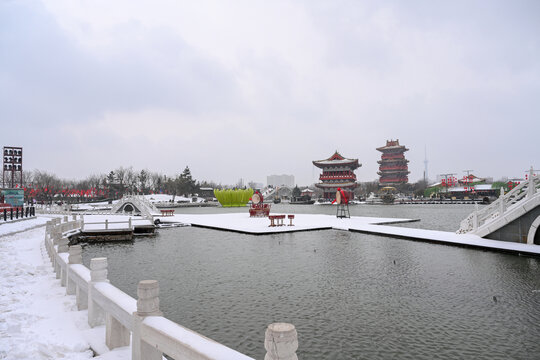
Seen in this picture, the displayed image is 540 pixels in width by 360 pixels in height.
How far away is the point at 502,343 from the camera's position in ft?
18.4

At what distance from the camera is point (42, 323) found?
16.7 feet

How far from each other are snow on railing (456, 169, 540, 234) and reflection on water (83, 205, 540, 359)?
3.18m

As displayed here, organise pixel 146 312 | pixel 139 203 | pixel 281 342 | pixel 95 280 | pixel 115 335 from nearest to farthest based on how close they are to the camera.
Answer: pixel 281 342, pixel 146 312, pixel 115 335, pixel 95 280, pixel 139 203

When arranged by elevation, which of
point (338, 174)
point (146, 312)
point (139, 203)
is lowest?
point (146, 312)

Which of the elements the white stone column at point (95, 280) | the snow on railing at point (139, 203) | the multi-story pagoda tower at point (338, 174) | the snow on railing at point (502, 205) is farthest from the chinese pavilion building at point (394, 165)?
the white stone column at point (95, 280)

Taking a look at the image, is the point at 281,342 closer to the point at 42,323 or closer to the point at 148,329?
the point at 148,329

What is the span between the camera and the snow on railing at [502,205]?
14555 mm

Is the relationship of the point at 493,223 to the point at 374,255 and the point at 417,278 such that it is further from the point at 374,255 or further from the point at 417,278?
the point at 417,278

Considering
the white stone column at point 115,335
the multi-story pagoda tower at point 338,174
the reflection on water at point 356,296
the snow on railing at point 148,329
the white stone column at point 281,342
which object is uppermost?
the multi-story pagoda tower at point 338,174

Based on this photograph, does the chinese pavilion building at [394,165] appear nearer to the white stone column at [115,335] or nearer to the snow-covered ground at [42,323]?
the snow-covered ground at [42,323]

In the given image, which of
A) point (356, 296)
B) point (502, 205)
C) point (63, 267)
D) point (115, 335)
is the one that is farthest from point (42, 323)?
point (502, 205)

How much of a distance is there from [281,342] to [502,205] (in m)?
17.4

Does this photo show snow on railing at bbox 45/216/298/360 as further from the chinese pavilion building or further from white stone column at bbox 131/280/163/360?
the chinese pavilion building

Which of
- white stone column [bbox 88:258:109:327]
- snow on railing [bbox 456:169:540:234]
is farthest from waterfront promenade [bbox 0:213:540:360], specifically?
snow on railing [bbox 456:169:540:234]
